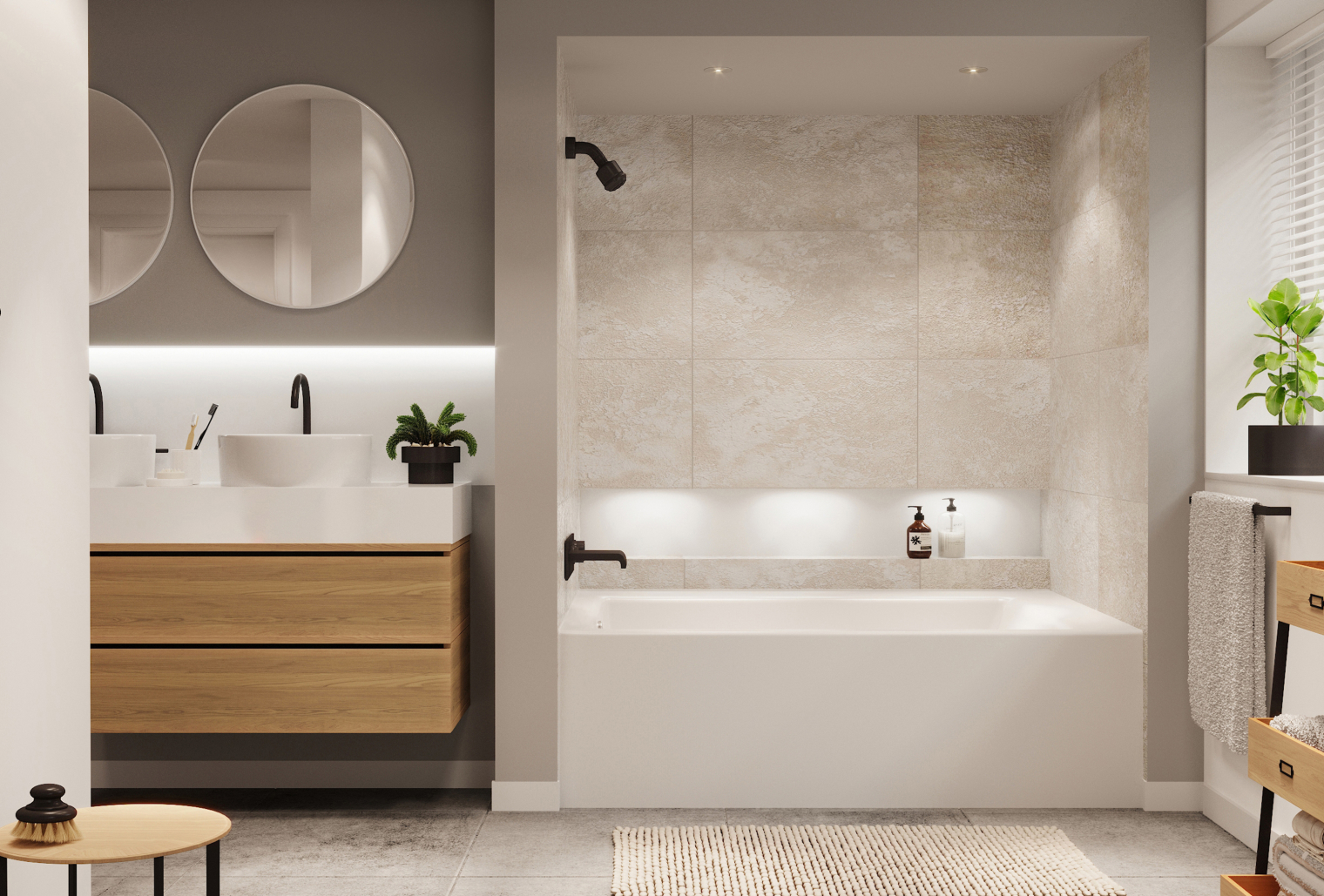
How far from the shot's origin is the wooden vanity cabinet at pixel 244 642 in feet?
9.33

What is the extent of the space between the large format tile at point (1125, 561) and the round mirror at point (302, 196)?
245 centimetres

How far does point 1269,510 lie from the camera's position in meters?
2.57

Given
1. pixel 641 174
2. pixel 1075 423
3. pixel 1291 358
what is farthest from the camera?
pixel 641 174

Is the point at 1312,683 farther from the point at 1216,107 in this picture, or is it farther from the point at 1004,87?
the point at 1004,87

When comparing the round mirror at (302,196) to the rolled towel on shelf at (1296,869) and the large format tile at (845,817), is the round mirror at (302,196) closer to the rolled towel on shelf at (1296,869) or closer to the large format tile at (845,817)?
the large format tile at (845,817)

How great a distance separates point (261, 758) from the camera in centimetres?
320

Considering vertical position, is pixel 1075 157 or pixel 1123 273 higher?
pixel 1075 157

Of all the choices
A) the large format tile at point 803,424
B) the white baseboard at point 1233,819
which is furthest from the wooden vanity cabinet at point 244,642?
the white baseboard at point 1233,819

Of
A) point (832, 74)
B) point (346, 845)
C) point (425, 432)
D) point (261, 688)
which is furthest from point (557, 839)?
point (832, 74)

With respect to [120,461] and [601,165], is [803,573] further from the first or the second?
[120,461]

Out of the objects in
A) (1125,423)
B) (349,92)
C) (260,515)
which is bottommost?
(260,515)

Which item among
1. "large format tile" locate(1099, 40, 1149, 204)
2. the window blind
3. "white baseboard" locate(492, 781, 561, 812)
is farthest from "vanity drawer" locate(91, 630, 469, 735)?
the window blind

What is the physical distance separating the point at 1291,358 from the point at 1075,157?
1103 mm

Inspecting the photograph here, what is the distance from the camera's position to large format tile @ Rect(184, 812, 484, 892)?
8.54ft
